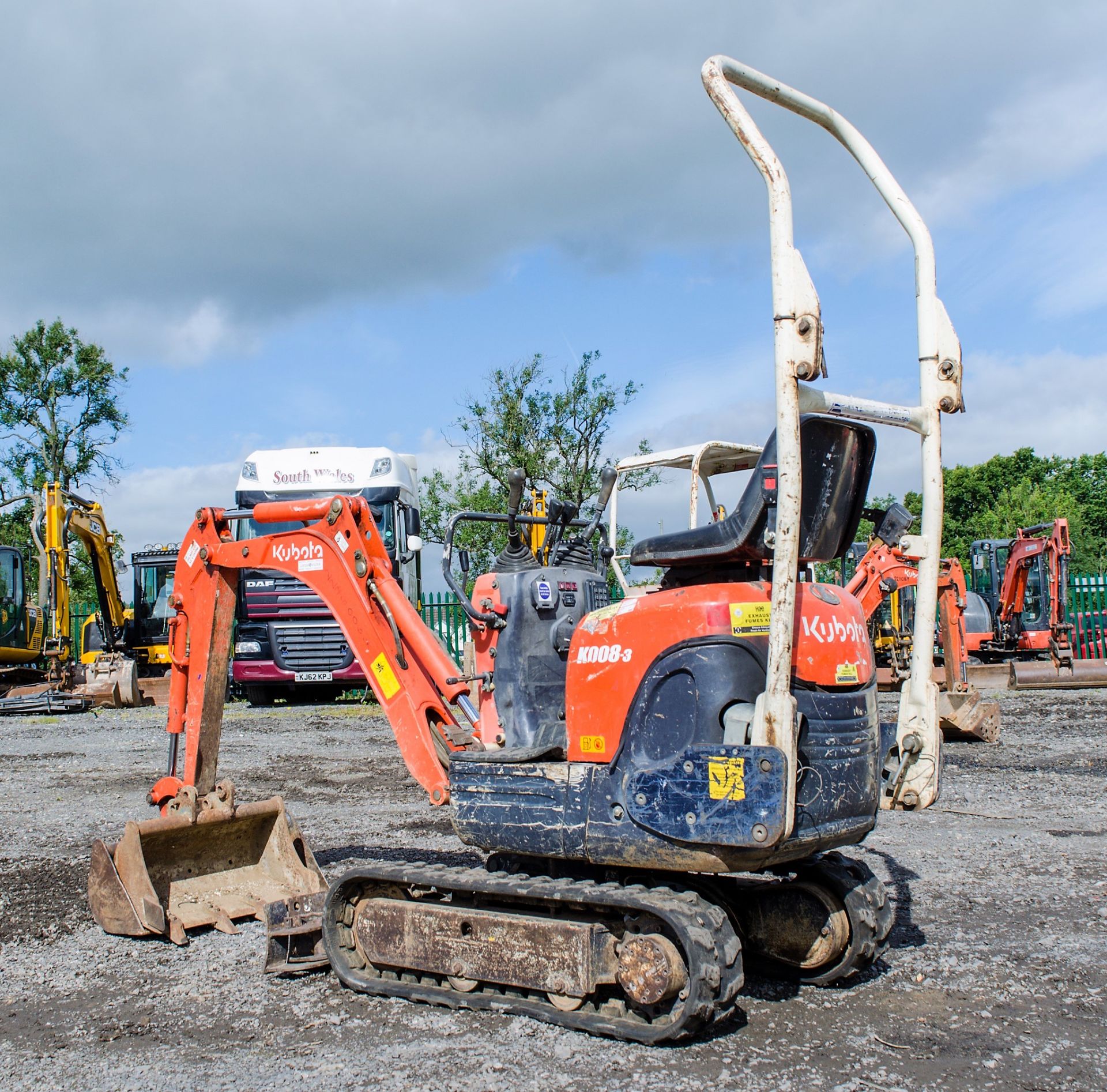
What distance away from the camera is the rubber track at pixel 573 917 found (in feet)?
11.8

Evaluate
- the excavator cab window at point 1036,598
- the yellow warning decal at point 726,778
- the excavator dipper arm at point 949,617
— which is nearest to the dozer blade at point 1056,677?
the excavator dipper arm at point 949,617

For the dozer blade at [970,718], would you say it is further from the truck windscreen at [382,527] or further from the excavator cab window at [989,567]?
the excavator cab window at [989,567]

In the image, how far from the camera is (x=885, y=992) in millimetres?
4266

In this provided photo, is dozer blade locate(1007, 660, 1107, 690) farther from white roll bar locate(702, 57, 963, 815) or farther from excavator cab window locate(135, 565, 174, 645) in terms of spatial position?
excavator cab window locate(135, 565, 174, 645)

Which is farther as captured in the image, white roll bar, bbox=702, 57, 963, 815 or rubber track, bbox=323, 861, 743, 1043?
rubber track, bbox=323, 861, 743, 1043

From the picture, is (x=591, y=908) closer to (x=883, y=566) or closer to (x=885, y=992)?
(x=885, y=992)

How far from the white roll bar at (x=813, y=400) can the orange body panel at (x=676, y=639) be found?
253 millimetres

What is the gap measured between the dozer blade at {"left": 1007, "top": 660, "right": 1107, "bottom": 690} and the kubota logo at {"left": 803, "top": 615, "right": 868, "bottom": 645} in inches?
581

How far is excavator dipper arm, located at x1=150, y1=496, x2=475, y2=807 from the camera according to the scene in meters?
5.10

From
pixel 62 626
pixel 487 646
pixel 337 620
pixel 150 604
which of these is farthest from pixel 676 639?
pixel 150 604

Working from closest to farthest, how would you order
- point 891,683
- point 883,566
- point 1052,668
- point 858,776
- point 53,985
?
point 858,776 < point 53,985 < point 883,566 < point 891,683 < point 1052,668

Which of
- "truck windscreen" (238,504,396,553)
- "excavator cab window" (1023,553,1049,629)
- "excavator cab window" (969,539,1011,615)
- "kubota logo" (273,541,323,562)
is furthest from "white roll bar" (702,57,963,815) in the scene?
"excavator cab window" (969,539,1011,615)

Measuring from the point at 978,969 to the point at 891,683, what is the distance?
12283 mm

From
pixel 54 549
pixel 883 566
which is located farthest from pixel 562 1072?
pixel 54 549
